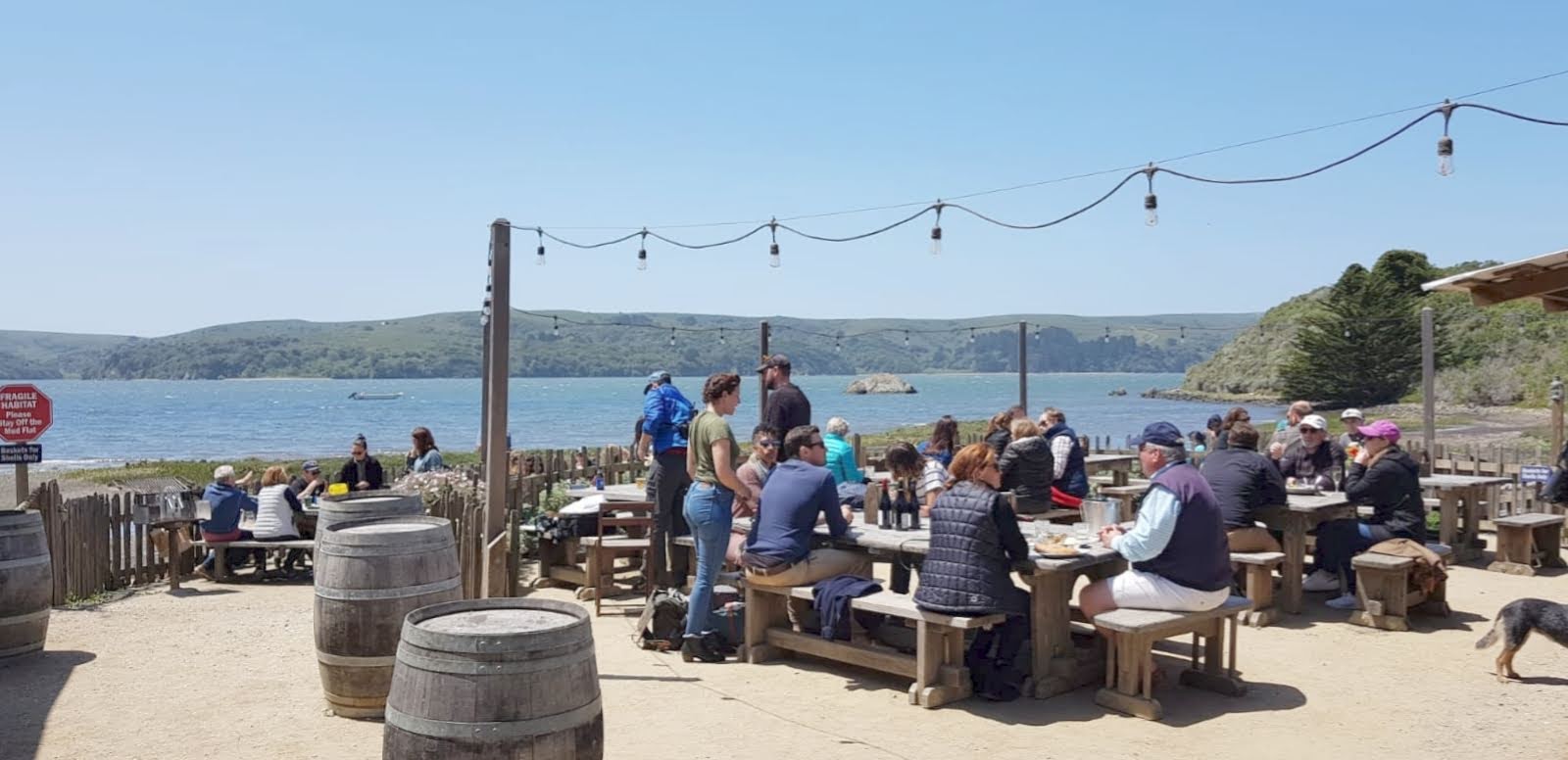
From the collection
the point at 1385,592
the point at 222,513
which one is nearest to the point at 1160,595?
the point at 1385,592

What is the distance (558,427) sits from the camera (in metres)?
71.8

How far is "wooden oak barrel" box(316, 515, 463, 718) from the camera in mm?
5387

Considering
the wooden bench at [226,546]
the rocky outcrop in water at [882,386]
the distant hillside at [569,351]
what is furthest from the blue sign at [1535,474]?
the rocky outcrop in water at [882,386]

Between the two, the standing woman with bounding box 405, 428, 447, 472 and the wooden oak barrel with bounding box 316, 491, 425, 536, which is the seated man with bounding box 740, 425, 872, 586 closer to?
the wooden oak barrel with bounding box 316, 491, 425, 536

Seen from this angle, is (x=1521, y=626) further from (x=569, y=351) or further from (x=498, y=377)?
(x=569, y=351)

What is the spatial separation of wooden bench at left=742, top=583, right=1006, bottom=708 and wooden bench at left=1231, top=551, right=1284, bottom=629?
2.50 metres

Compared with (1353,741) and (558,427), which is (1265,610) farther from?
(558,427)

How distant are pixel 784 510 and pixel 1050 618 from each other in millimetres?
1622

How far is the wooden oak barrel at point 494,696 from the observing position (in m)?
3.46

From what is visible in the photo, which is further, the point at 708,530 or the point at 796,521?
the point at 708,530

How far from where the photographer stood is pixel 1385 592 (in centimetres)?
762

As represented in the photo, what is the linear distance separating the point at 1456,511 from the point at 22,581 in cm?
1116

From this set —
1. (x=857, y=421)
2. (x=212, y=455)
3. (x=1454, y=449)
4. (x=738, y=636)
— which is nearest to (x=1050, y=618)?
(x=738, y=636)

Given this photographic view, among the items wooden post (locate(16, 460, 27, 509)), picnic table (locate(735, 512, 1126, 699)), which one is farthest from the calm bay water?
picnic table (locate(735, 512, 1126, 699))
